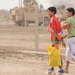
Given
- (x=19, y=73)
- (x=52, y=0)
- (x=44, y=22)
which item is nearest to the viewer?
(x=19, y=73)

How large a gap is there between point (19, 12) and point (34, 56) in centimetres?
3061

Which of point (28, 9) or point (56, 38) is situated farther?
point (28, 9)

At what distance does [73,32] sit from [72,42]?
0.25m

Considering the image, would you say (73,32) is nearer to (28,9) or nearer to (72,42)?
(72,42)

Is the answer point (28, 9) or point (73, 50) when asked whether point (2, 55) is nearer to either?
point (73, 50)

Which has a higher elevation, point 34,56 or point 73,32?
point 73,32

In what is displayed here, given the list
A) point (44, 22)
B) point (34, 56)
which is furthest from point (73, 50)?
point (44, 22)

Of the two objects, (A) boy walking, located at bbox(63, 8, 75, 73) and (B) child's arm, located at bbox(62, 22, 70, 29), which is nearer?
(B) child's arm, located at bbox(62, 22, 70, 29)

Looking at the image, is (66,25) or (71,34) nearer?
(66,25)

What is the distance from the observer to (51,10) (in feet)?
27.8

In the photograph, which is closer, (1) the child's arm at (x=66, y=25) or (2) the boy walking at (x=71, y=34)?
(1) the child's arm at (x=66, y=25)

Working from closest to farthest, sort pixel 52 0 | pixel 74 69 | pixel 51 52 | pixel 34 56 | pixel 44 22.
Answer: pixel 51 52, pixel 74 69, pixel 34 56, pixel 44 22, pixel 52 0

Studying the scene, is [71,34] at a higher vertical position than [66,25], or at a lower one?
lower

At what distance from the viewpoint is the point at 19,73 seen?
899 cm
